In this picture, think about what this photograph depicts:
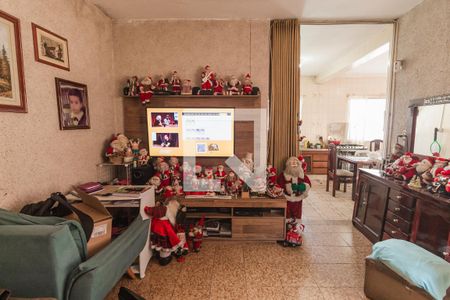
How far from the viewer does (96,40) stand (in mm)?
2426

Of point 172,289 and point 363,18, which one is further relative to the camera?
point 363,18

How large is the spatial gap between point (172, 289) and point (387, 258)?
1.62 metres

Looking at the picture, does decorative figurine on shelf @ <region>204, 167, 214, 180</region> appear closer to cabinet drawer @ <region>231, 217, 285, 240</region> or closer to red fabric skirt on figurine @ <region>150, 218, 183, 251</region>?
cabinet drawer @ <region>231, 217, 285, 240</region>

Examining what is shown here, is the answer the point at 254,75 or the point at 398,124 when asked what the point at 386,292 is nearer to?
the point at 398,124

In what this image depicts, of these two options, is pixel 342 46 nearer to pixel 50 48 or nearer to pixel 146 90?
pixel 146 90

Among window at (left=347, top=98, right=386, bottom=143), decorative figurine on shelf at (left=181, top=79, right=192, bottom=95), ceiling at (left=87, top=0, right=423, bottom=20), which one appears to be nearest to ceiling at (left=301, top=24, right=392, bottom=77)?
ceiling at (left=87, top=0, right=423, bottom=20)

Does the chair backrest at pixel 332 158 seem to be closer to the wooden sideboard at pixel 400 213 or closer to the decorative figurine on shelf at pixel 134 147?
the wooden sideboard at pixel 400 213

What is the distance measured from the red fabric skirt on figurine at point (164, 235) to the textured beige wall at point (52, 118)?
2.84 feet

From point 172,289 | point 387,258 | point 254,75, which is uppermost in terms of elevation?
point 254,75

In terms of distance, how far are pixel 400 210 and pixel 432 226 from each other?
1.07 feet

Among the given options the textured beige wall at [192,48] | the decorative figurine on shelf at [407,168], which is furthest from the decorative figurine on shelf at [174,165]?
the decorative figurine on shelf at [407,168]

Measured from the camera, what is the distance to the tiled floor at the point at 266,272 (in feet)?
5.85

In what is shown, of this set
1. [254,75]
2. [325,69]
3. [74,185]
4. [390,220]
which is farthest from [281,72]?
[325,69]

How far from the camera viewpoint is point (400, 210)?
6.90 feet
